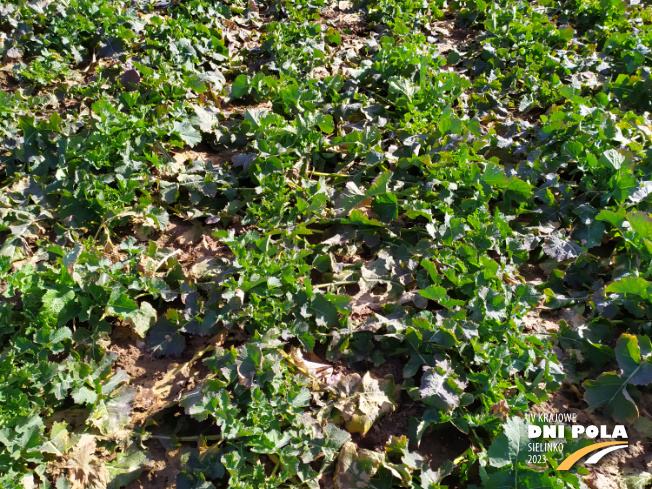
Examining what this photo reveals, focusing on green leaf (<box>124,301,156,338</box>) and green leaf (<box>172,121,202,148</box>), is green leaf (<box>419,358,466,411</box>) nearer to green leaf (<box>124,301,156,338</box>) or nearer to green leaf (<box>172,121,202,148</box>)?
green leaf (<box>124,301,156,338</box>)

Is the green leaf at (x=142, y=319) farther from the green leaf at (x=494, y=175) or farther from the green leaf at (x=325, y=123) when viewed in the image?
the green leaf at (x=494, y=175)

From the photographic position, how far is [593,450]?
2.43m

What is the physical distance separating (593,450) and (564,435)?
0.18 meters

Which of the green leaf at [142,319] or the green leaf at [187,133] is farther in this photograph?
the green leaf at [187,133]

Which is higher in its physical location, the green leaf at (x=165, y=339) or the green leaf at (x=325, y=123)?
the green leaf at (x=325, y=123)

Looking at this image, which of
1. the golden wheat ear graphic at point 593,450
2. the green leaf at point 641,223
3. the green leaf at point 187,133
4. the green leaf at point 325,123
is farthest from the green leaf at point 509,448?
the green leaf at point 187,133

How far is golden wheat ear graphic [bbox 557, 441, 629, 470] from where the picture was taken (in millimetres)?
2277

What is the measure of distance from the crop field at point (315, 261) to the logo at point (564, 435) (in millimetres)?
15

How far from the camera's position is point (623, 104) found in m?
4.67

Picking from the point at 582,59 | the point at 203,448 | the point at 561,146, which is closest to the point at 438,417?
the point at 203,448

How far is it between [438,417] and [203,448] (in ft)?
3.76

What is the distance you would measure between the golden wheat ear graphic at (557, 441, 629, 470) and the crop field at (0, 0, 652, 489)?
1 centimetres

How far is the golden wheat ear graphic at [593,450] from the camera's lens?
2.28 meters

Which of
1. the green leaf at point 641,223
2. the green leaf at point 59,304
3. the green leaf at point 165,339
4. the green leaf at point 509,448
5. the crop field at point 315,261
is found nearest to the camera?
the green leaf at point 509,448
